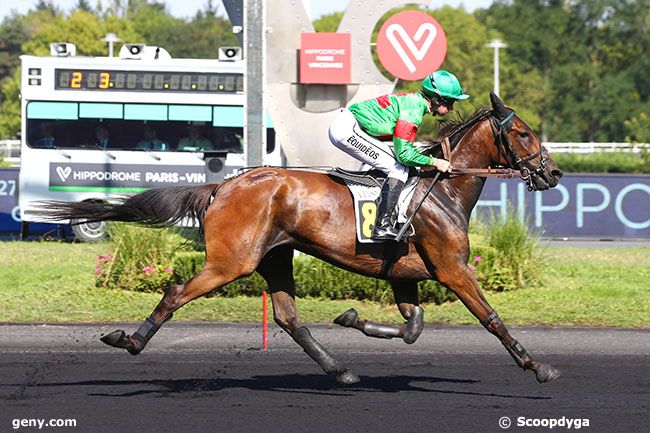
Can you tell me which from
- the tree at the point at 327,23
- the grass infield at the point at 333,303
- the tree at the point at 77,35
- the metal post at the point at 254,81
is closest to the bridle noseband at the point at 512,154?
the grass infield at the point at 333,303

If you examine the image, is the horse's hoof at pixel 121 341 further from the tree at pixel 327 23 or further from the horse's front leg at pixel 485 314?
the tree at pixel 327 23

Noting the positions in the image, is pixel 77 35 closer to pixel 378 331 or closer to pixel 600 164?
pixel 600 164

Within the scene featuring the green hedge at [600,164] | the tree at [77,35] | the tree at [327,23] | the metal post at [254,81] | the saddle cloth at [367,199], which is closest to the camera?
the saddle cloth at [367,199]

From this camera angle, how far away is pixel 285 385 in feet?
27.5

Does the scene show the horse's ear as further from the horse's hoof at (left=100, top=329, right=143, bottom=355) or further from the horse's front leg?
the horse's hoof at (left=100, top=329, right=143, bottom=355)

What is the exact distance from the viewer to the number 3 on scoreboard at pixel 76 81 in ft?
70.2

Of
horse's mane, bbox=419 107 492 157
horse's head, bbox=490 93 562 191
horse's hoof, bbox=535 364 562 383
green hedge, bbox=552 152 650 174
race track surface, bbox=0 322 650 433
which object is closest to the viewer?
race track surface, bbox=0 322 650 433

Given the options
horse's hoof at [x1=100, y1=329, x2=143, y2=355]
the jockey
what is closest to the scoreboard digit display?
the jockey

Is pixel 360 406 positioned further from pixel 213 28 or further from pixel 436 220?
pixel 213 28

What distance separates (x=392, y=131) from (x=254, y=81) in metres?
4.95

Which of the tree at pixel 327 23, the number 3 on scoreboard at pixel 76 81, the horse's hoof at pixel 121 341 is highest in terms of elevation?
the tree at pixel 327 23

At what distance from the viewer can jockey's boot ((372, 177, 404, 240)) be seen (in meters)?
8.07

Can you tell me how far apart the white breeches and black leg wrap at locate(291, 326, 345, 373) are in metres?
1.35

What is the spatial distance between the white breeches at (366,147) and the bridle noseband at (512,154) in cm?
75
